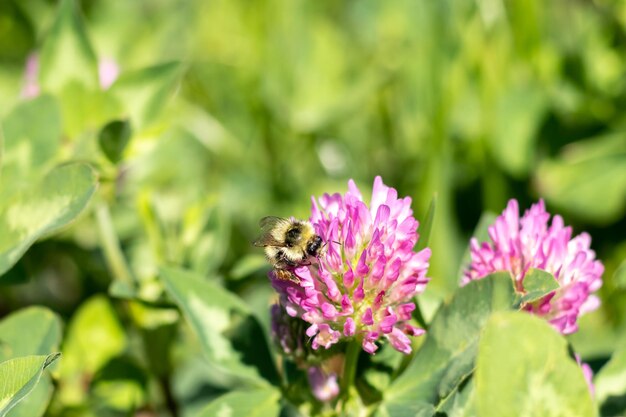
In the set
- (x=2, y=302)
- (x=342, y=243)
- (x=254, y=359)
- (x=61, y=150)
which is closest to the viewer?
(x=342, y=243)

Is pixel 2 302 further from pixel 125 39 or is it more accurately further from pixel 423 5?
pixel 423 5

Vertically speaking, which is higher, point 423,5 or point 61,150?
point 423,5

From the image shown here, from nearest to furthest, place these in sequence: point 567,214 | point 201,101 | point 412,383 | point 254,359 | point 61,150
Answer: point 412,383, point 254,359, point 61,150, point 567,214, point 201,101

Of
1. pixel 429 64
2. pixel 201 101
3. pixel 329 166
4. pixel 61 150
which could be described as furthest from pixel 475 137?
pixel 61 150

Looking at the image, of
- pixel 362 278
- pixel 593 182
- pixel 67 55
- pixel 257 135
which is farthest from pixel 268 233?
pixel 257 135

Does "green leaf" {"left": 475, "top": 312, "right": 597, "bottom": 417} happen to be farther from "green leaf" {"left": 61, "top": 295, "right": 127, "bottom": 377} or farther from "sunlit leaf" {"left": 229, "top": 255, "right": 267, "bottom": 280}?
"green leaf" {"left": 61, "top": 295, "right": 127, "bottom": 377}

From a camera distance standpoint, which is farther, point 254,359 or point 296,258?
point 254,359

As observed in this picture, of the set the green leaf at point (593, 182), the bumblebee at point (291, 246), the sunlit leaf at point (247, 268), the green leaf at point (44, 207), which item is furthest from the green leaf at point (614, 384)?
the green leaf at point (593, 182)

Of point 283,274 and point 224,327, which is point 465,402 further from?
point 224,327

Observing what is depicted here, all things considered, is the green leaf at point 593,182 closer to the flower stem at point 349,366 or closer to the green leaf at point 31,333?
the flower stem at point 349,366
